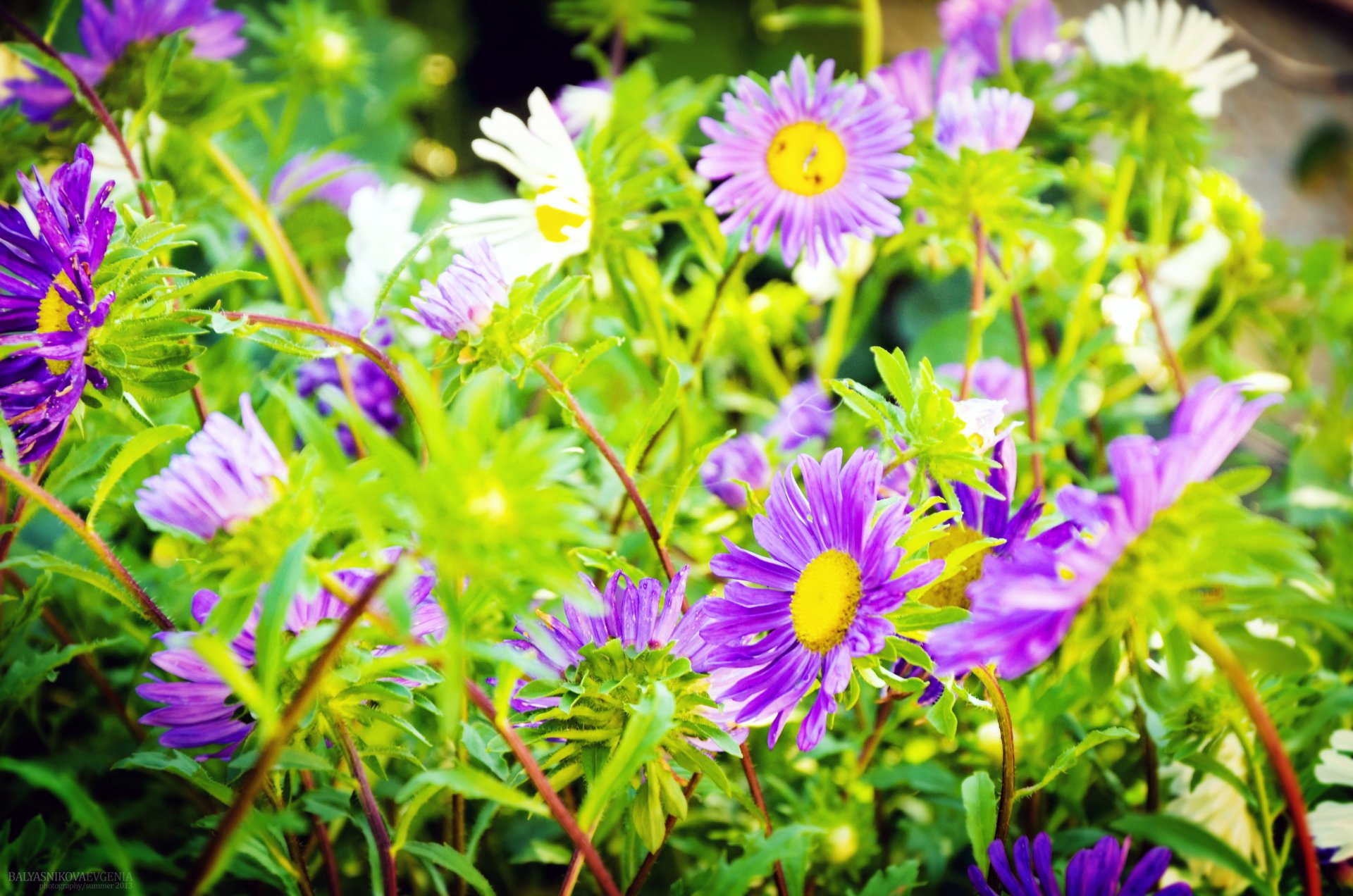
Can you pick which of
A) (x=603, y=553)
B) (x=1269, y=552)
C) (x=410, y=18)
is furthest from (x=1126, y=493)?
(x=410, y=18)

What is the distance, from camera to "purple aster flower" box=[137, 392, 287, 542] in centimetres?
27

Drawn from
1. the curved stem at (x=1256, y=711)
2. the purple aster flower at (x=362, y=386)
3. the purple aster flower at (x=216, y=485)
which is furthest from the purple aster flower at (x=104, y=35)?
the curved stem at (x=1256, y=711)

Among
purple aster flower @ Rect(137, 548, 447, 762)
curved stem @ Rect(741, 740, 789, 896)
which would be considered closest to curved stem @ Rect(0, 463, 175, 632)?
purple aster flower @ Rect(137, 548, 447, 762)

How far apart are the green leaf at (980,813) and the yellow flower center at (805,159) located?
10.4 inches

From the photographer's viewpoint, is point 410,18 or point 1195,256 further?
point 410,18

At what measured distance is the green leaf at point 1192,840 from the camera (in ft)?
0.94

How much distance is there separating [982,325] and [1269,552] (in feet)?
0.70

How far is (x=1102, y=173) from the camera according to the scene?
61 centimetres

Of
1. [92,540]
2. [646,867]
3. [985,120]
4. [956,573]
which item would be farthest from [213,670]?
[985,120]

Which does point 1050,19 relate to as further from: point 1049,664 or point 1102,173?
point 1049,664

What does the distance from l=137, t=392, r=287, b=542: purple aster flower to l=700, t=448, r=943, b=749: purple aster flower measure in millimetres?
154

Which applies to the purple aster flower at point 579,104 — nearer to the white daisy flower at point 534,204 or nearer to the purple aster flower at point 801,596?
the white daisy flower at point 534,204

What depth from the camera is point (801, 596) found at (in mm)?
326

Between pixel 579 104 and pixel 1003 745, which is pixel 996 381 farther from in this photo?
pixel 579 104
